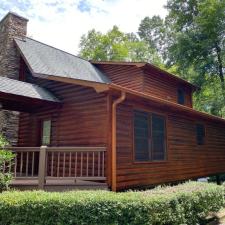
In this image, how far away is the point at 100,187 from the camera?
725cm

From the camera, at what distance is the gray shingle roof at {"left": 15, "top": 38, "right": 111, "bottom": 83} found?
11.6m

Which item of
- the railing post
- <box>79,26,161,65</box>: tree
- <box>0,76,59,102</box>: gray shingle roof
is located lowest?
the railing post

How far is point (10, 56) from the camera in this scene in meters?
12.8

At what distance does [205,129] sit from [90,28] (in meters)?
26.5

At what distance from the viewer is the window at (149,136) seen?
28.9ft

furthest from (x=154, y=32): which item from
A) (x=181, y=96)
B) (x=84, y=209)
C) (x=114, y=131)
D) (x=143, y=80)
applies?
(x=84, y=209)

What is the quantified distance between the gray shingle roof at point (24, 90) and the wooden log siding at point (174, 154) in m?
2.86

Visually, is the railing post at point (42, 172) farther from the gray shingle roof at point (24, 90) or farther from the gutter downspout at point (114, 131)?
the gray shingle roof at point (24, 90)

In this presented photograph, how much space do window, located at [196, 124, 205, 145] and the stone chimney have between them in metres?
8.35

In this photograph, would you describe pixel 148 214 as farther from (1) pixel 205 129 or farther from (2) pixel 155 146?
(1) pixel 205 129

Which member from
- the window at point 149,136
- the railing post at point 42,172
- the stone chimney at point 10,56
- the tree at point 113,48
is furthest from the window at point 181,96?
the tree at point 113,48

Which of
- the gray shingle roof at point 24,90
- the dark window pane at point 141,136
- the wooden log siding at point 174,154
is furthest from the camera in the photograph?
the dark window pane at point 141,136

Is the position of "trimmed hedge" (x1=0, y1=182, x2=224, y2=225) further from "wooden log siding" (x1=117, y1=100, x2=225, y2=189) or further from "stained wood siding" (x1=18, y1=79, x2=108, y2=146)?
"stained wood siding" (x1=18, y1=79, x2=108, y2=146)

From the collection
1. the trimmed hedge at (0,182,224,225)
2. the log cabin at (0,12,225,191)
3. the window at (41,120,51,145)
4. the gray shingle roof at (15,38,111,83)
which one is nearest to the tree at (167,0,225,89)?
the log cabin at (0,12,225,191)
